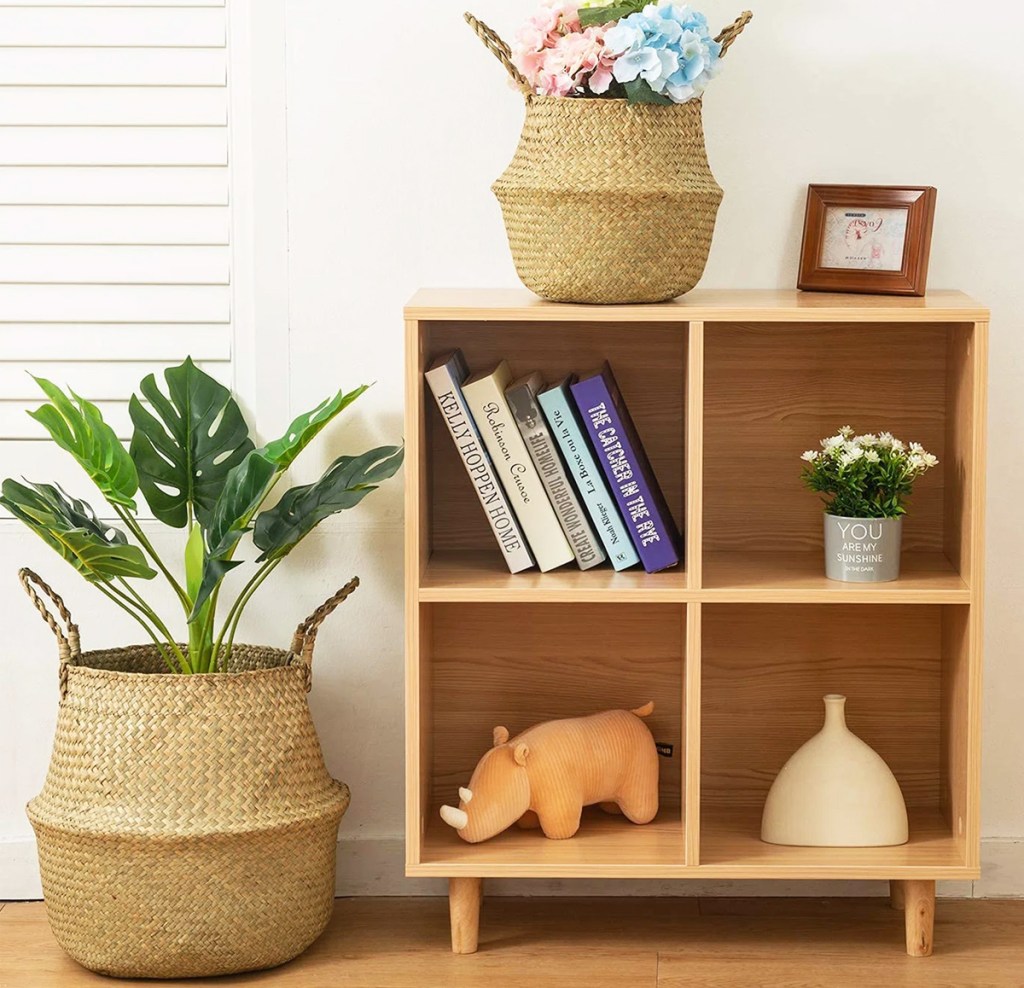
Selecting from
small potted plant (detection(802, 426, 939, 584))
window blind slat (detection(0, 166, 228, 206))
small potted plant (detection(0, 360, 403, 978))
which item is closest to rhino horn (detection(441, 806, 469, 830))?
small potted plant (detection(0, 360, 403, 978))

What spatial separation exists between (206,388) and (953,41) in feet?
3.93

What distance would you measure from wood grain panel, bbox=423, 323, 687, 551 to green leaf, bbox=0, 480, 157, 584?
489 mm

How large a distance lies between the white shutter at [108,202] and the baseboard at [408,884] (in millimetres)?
621

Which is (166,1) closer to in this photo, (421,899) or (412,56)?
(412,56)

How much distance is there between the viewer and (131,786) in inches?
72.4

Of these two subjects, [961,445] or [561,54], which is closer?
[561,54]

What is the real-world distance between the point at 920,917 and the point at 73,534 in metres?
1.25

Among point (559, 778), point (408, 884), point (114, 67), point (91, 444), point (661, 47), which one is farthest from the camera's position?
point (408, 884)

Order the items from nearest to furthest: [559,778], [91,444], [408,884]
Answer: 1. [91,444]
2. [559,778]
3. [408,884]

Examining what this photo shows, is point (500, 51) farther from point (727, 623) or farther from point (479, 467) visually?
point (727, 623)

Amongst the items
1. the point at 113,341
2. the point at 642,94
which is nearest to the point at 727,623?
the point at 642,94

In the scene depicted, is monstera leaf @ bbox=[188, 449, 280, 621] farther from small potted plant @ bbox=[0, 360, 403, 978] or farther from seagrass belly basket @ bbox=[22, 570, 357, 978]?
seagrass belly basket @ bbox=[22, 570, 357, 978]

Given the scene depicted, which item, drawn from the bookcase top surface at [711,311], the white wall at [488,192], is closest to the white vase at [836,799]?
the white wall at [488,192]

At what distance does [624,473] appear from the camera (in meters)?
1.94
